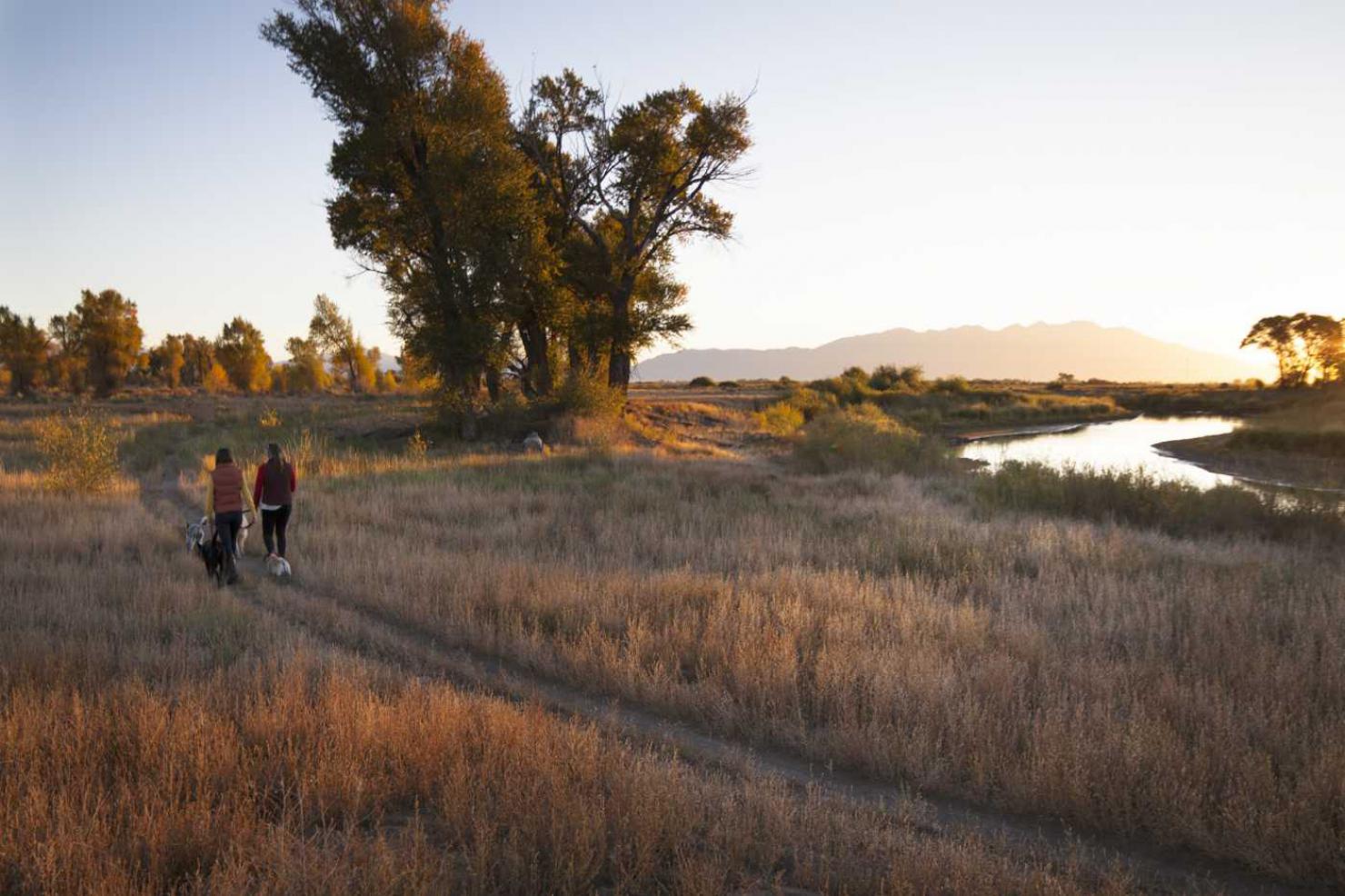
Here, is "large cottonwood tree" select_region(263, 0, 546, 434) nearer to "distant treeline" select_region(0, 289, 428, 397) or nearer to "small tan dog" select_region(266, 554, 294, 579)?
"small tan dog" select_region(266, 554, 294, 579)

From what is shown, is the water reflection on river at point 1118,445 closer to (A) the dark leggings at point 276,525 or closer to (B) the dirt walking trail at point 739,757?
(A) the dark leggings at point 276,525

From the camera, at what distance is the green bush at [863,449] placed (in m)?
25.3

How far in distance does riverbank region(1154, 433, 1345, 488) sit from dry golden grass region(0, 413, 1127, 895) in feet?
90.8

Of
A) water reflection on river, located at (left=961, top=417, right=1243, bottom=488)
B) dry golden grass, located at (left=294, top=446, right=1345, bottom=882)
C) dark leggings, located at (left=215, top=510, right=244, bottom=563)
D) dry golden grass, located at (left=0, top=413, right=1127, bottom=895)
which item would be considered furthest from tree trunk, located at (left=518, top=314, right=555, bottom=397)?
dry golden grass, located at (left=0, top=413, right=1127, bottom=895)

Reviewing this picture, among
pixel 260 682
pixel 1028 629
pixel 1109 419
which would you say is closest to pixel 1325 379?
pixel 1109 419

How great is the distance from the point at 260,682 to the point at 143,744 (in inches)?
48.3

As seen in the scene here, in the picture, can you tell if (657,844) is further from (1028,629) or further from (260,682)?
(1028,629)

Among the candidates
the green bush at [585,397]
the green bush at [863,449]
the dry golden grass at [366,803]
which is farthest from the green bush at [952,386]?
the dry golden grass at [366,803]

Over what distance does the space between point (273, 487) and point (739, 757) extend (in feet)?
29.0

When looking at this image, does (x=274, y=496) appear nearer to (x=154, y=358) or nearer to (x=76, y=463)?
(x=76, y=463)

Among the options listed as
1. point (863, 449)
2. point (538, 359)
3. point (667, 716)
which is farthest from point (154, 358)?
point (667, 716)

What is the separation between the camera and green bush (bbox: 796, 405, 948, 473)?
25.3 m

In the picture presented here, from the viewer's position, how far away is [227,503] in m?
10.4

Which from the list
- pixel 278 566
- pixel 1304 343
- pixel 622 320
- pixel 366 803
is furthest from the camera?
pixel 1304 343
